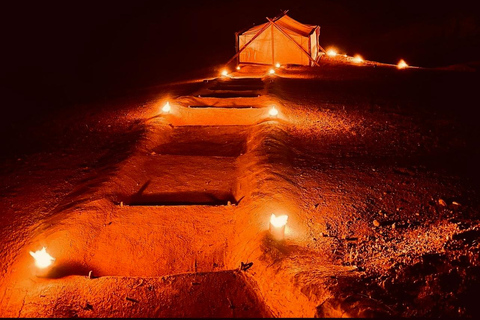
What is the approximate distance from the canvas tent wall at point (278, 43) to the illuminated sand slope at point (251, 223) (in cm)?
613

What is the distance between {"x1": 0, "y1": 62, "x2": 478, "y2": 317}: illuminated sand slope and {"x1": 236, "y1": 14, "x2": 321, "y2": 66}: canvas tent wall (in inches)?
241

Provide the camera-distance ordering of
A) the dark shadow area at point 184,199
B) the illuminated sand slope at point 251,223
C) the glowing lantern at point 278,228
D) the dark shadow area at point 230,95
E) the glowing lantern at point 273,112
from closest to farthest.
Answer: the illuminated sand slope at point 251,223 → the glowing lantern at point 278,228 → the dark shadow area at point 184,199 → the glowing lantern at point 273,112 → the dark shadow area at point 230,95

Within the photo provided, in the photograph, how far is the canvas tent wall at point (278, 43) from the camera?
44.2ft

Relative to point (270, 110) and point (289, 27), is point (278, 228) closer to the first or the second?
point (270, 110)

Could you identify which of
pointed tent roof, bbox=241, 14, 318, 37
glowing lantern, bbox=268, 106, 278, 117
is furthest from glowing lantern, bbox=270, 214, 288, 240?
pointed tent roof, bbox=241, 14, 318, 37

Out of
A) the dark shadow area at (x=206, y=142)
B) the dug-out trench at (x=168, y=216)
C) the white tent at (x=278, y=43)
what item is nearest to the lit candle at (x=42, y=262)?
the dug-out trench at (x=168, y=216)

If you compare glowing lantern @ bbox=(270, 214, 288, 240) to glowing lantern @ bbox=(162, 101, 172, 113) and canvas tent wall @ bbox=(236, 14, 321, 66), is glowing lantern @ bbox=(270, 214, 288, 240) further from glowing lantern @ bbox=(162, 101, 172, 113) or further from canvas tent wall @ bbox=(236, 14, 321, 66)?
canvas tent wall @ bbox=(236, 14, 321, 66)

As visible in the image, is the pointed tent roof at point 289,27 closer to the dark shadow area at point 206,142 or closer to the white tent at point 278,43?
the white tent at point 278,43

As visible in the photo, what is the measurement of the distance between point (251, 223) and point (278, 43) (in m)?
10.7

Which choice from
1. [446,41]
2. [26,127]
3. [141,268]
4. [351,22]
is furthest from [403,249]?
[351,22]

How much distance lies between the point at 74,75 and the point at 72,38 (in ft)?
24.4

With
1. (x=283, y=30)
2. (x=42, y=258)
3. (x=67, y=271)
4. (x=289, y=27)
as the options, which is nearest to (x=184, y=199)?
(x=67, y=271)

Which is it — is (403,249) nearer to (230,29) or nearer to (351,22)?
(230,29)

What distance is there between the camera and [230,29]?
72.1 ft
